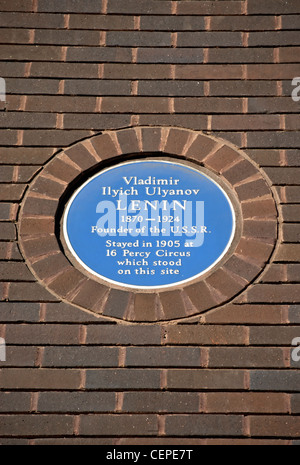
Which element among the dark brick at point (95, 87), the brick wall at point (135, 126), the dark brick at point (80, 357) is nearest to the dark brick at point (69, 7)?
the brick wall at point (135, 126)

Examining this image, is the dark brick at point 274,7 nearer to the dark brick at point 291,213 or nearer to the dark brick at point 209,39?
the dark brick at point 209,39

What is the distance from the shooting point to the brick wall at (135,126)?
10.8 ft

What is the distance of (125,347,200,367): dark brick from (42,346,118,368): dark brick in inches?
3.1

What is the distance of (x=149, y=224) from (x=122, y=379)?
785mm

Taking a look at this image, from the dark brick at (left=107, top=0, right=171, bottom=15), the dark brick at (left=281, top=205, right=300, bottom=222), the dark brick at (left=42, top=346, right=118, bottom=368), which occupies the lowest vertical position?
the dark brick at (left=42, top=346, right=118, bottom=368)

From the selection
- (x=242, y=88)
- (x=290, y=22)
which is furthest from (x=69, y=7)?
(x=290, y=22)

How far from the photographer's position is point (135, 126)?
391 centimetres

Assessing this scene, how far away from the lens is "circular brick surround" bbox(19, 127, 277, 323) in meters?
3.48

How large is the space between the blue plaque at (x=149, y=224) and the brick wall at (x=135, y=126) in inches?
7.2

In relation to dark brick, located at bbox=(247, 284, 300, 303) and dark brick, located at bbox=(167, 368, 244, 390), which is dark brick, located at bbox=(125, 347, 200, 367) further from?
dark brick, located at bbox=(247, 284, 300, 303)

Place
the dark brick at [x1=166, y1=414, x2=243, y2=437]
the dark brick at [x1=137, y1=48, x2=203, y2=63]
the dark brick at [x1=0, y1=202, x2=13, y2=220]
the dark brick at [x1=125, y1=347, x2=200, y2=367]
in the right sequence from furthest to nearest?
the dark brick at [x1=137, y1=48, x2=203, y2=63] → the dark brick at [x1=0, y1=202, x2=13, y2=220] → the dark brick at [x1=125, y1=347, x2=200, y2=367] → the dark brick at [x1=166, y1=414, x2=243, y2=437]

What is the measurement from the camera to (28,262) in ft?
11.8

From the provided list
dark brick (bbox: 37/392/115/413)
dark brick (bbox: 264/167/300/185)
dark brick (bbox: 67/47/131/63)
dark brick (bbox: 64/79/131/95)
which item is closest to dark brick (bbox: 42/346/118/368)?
dark brick (bbox: 37/392/115/413)
